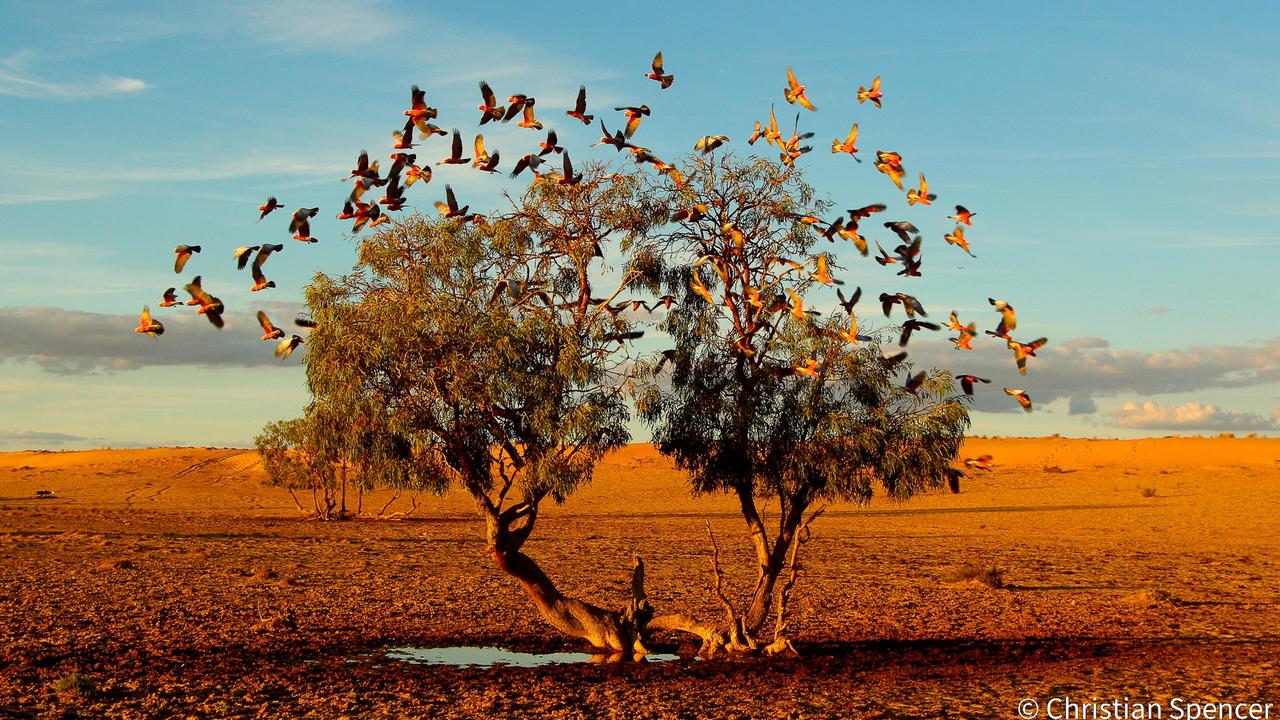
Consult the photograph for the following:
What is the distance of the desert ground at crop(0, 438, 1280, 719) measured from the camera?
47.7ft

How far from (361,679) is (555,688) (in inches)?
108

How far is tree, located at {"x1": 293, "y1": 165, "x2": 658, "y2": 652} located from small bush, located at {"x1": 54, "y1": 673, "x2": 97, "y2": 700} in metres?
4.64

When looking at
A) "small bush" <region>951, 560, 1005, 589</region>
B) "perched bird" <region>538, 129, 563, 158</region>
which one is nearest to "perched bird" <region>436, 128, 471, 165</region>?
"perched bird" <region>538, 129, 563, 158</region>

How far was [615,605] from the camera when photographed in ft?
75.2

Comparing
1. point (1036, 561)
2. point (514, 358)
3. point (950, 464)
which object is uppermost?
point (514, 358)

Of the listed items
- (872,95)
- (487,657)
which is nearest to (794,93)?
(872,95)

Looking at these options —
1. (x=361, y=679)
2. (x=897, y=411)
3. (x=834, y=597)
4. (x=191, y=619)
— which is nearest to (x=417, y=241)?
(x=361, y=679)

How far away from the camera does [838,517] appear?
46.9 m

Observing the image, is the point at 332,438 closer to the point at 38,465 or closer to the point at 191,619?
the point at 191,619

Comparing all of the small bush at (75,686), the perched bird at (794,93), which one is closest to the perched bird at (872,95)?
the perched bird at (794,93)

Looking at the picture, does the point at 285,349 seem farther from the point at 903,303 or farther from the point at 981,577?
the point at 981,577

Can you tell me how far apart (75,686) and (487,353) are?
668 cm

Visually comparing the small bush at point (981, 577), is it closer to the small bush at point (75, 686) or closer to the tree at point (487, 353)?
the tree at point (487, 353)

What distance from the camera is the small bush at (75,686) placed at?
14.4m
